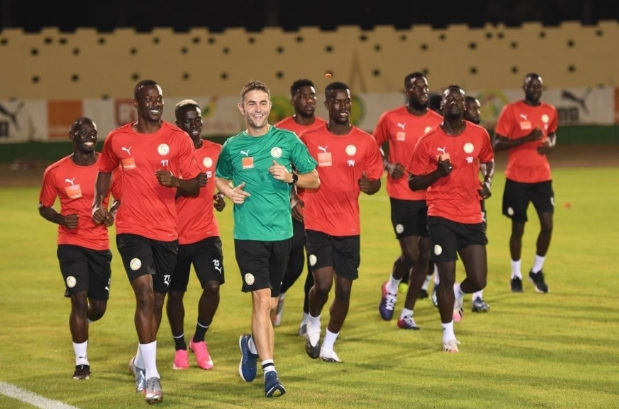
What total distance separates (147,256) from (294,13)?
41614 mm

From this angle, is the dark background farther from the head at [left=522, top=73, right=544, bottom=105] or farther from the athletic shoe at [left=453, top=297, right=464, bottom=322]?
the athletic shoe at [left=453, top=297, right=464, bottom=322]

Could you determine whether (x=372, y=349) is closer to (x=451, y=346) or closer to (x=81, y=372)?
(x=451, y=346)

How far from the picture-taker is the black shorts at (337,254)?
9984 mm

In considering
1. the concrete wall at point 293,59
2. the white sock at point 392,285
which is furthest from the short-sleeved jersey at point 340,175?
the concrete wall at point 293,59

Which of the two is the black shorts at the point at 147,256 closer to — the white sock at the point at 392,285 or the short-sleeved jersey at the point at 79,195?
the short-sleeved jersey at the point at 79,195

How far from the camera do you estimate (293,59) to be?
4269cm

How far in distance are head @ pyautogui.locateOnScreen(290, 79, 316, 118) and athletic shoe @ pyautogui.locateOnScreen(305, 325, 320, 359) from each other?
6.73ft

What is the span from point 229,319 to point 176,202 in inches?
105

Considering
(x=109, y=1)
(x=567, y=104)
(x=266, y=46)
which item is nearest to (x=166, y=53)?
(x=266, y=46)

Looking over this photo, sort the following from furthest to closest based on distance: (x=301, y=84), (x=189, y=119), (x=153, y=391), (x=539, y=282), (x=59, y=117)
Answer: (x=59, y=117) < (x=539, y=282) < (x=301, y=84) < (x=189, y=119) < (x=153, y=391)

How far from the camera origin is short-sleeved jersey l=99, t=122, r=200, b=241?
28.2ft

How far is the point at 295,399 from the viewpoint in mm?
8484

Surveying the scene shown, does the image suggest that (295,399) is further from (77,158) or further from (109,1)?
(109,1)

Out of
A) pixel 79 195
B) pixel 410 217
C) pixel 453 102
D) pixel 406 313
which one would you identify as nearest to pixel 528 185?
pixel 410 217
